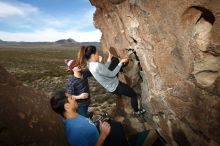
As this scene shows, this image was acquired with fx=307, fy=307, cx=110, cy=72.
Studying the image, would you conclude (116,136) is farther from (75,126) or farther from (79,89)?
(79,89)

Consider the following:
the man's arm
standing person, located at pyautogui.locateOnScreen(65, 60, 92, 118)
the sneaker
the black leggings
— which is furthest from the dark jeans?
the sneaker

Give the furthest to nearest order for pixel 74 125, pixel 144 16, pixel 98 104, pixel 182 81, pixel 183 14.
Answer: pixel 98 104
pixel 144 16
pixel 182 81
pixel 183 14
pixel 74 125

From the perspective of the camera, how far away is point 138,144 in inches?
400

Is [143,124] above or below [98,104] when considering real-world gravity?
above

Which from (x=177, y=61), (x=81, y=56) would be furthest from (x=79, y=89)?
(x=177, y=61)

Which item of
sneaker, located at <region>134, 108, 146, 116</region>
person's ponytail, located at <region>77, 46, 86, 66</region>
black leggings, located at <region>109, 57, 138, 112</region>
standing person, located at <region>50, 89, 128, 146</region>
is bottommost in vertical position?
sneaker, located at <region>134, 108, 146, 116</region>

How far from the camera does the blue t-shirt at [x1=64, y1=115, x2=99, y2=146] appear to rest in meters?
5.77

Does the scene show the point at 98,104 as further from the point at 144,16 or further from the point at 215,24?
the point at 215,24

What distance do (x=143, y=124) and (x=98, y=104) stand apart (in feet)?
30.3

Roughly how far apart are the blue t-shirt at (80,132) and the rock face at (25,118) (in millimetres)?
164

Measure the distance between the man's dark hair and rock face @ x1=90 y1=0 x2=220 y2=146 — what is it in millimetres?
3846

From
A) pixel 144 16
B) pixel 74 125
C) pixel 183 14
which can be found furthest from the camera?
pixel 144 16

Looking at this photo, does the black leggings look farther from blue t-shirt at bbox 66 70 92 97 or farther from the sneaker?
blue t-shirt at bbox 66 70 92 97

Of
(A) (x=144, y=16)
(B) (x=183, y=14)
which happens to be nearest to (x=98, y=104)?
(A) (x=144, y=16)
